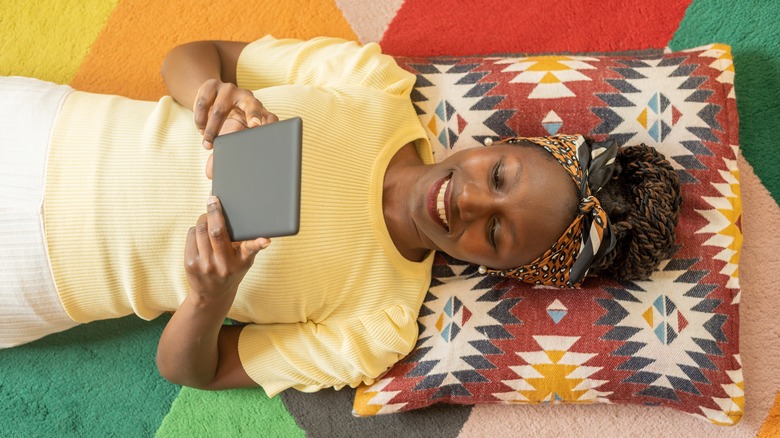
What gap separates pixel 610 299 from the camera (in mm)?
1207

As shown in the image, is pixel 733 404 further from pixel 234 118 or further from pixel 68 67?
pixel 68 67

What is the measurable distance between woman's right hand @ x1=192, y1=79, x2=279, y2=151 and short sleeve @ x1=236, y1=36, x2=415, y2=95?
0.27 metres

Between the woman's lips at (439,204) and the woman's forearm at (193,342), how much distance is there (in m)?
0.40

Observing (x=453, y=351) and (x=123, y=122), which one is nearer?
(x=123, y=122)

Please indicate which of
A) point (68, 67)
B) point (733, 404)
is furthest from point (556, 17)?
point (68, 67)

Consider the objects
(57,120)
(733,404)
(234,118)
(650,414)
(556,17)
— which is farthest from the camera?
(556,17)

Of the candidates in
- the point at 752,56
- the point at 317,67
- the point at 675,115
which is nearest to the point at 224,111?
the point at 317,67

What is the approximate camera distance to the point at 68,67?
1.46 m

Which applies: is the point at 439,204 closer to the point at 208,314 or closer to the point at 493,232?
the point at 493,232

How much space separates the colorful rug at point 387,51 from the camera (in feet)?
4.25

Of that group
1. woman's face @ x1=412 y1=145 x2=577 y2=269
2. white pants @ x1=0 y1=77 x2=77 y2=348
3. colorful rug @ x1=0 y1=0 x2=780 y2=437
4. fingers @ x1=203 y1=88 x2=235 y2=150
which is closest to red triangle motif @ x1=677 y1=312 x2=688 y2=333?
colorful rug @ x1=0 y1=0 x2=780 y2=437

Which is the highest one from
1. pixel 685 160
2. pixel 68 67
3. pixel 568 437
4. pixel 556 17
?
pixel 556 17

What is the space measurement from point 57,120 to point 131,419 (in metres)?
0.70

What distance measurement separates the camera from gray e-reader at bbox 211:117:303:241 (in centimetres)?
78
